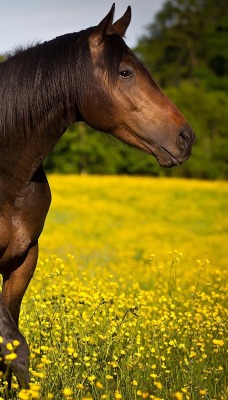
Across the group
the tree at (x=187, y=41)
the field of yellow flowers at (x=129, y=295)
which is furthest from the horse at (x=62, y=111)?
the tree at (x=187, y=41)

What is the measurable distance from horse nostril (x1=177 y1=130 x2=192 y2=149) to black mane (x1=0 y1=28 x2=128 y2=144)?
20.0 inches

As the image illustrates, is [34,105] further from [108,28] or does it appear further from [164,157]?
[164,157]

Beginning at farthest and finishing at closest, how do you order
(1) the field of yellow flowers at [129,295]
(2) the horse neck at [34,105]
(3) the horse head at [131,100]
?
(1) the field of yellow flowers at [129,295] → (2) the horse neck at [34,105] → (3) the horse head at [131,100]

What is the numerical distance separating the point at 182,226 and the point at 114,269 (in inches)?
463

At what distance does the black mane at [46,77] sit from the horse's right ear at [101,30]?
4 centimetres

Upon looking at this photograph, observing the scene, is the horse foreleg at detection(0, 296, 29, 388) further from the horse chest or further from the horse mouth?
the horse mouth

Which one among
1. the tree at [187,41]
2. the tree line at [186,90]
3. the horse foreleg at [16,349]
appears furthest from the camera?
the tree at [187,41]

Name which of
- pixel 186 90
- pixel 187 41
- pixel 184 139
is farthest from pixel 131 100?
pixel 187 41

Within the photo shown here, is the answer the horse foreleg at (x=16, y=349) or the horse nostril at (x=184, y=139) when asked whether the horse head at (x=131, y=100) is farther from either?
the horse foreleg at (x=16, y=349)

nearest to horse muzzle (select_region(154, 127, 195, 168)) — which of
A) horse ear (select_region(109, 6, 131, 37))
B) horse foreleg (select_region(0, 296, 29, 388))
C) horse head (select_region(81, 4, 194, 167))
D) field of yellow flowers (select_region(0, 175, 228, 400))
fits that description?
horse head (select_region(81, 4, 194, 167))

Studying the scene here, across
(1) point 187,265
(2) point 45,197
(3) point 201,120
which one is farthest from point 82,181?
(2) point 45,197

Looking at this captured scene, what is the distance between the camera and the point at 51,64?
4574 mm

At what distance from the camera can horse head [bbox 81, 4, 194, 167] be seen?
4.42 m

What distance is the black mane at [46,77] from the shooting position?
4461mm
